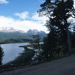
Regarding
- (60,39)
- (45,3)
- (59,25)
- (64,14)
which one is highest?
(45,3)

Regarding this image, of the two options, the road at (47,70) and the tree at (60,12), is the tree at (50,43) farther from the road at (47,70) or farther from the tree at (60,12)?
the road at (47,70)

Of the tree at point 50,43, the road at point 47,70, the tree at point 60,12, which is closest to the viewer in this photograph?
the road at point 47,70

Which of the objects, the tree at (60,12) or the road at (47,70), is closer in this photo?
the road at (47,70)

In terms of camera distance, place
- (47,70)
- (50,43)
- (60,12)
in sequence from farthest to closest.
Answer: (50,43) < (60,12) < (47,70)

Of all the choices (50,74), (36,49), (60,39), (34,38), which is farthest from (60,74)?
(34,38)

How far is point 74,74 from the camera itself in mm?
5879

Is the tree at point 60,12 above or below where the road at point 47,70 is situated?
above

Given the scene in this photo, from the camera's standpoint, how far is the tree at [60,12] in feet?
69.4

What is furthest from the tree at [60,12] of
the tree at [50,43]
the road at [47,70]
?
the road at [47,70]

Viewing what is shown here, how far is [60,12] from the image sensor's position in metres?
21.2

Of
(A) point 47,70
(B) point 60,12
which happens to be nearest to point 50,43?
(B) point 60,12

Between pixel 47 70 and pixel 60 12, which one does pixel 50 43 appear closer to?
pixel 60 12

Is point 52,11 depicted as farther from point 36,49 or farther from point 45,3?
point 36,49

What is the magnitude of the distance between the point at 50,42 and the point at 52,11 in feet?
21.1
